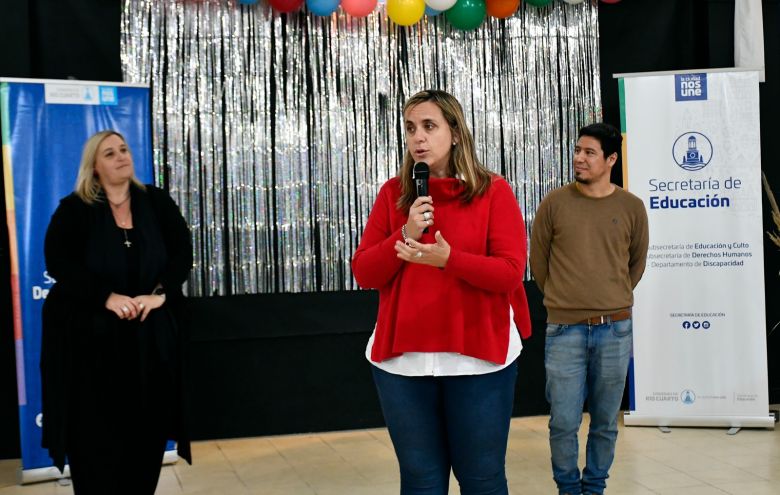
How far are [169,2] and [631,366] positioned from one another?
3.55 meters

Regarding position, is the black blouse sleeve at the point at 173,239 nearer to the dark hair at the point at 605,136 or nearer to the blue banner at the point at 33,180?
the blue banner at the point at 33,180

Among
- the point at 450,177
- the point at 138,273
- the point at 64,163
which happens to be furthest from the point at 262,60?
the point at 450,177

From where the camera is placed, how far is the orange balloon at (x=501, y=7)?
566cm

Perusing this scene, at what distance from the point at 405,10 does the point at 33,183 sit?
230 cm

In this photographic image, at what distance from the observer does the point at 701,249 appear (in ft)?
17.9

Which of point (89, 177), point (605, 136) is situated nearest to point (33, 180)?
point (89, 177)

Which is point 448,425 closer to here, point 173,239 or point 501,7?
point 173,239

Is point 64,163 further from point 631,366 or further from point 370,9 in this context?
point 631,366

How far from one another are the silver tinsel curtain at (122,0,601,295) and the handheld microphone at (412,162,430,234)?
A: 338cm

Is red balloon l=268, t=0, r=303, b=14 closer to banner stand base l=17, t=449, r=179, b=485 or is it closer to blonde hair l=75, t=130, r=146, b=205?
blonde hair l=75, t=130, r=146, b=205

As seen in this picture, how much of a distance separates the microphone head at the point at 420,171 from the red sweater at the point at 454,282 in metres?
0.07

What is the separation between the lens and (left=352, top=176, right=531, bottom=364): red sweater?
2.34 metres

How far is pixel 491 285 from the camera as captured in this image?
7.62 ft

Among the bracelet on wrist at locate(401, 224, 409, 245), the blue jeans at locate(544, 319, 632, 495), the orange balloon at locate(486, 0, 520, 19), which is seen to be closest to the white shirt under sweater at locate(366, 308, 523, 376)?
the bracelet on wrist at locate(401, 224, 409, 245)
